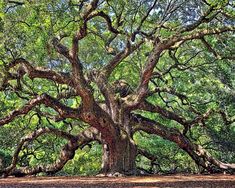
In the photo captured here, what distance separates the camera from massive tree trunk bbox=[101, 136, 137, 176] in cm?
1395

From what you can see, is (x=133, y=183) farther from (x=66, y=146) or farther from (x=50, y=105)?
(x=66, y=146)

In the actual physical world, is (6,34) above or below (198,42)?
below

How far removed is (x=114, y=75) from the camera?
63.8 ft

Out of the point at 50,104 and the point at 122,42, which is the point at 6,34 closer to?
the point at 50,104

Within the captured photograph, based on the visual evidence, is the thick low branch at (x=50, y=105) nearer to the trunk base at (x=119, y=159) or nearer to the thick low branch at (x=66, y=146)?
the thick low branch at (x=66, y=146)

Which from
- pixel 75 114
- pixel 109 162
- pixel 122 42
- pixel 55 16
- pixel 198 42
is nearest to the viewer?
pixel 55 16

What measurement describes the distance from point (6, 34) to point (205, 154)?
9537mm

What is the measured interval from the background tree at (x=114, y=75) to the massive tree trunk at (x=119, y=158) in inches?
1.5

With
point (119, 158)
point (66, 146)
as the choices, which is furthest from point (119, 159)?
point (66, 146)

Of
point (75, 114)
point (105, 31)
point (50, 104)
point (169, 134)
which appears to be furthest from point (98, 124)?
point (105, 31)

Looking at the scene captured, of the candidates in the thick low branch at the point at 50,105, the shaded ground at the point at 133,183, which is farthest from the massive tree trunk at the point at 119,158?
the shaded ground at the point at 133,183

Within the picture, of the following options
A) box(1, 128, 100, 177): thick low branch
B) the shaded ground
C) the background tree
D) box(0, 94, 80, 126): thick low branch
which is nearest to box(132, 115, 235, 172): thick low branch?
the background tree

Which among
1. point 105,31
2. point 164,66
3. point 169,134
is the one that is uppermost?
point 105,31

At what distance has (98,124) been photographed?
13.6m
